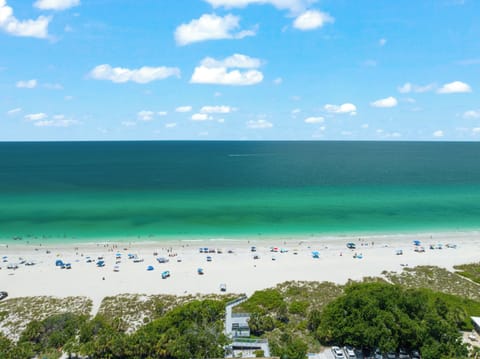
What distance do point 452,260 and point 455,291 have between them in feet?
41.9

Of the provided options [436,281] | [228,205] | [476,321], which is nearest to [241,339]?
[476,321]

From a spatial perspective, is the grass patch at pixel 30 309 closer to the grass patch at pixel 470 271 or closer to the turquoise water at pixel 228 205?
the turquoise water at pixel 228 205

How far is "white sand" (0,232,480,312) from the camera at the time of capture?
40.8m

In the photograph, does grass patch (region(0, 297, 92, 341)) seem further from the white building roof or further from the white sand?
the white building roof

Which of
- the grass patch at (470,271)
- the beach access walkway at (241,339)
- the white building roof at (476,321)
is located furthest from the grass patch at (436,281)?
the beach access walkway at (241,339)

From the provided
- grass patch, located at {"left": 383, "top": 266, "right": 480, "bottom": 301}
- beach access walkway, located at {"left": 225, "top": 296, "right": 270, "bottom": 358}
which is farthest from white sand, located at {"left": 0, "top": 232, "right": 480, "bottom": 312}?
beach access walkway, located at {"left": 225, "top": 296, "right": 270, "bottom": 358}

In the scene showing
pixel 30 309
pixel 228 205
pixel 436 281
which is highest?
pixel 228 205

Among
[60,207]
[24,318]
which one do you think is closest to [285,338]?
[24,318]

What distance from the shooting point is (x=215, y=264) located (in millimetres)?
48156

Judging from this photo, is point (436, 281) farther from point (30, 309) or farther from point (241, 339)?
point (30, 309)

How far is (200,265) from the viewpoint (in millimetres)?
47812

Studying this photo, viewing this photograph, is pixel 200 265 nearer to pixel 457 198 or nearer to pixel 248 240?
pixel 248 240

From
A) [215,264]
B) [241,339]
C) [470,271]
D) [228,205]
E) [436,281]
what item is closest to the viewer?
[241,339]

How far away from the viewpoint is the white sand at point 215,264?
4084 centimetres
